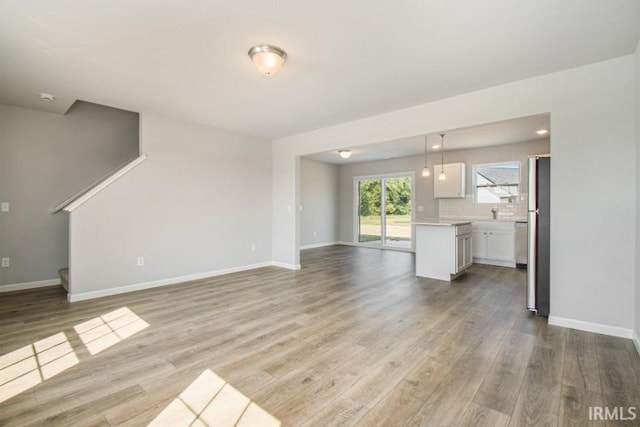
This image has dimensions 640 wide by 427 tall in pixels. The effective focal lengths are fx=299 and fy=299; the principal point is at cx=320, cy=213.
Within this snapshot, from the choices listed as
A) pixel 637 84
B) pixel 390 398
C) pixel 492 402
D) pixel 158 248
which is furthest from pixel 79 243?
pixel 637 84

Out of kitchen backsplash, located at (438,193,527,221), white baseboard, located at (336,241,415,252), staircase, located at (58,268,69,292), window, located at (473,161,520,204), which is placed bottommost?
white baseboard, located at (336,241,415,252)

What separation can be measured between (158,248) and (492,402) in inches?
179

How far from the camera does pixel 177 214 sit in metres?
4.82

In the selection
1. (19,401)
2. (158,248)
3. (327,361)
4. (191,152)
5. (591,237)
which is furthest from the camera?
(191,152)

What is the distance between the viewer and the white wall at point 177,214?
405 cm

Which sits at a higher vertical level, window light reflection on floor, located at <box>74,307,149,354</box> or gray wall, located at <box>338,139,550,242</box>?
gray wall, located at <box>338,139,550,242</box>

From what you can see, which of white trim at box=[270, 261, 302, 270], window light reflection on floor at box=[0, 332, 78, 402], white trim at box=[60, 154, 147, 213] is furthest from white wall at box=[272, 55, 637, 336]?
white trim at box=[60, 154, 147, 213]

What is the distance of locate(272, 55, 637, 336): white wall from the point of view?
2.76 meters

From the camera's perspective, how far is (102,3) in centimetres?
211

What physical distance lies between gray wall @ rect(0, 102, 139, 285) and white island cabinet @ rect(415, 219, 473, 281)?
5578 millimetres

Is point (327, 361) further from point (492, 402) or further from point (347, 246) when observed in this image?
point (347, 246)

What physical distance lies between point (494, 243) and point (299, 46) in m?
5.77

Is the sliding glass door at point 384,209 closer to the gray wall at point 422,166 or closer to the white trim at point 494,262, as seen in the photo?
the gray wall at point 422,166

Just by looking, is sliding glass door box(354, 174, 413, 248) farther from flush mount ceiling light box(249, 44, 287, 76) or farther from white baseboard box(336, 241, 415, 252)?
flush mount ceiling light box(249, 44, 287, 76)
